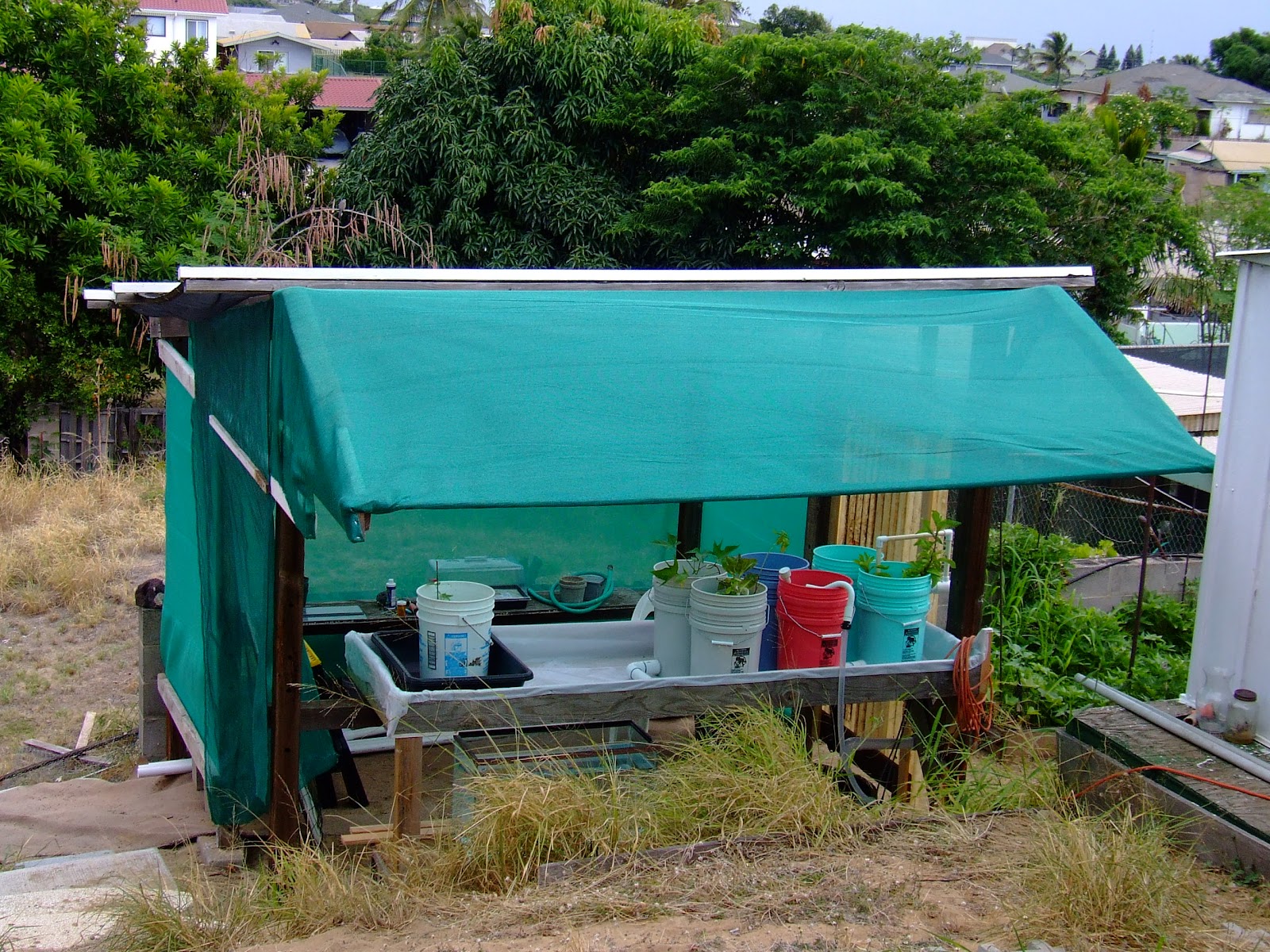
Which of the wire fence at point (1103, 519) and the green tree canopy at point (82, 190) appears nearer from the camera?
the wire fence at point (1103, 519)

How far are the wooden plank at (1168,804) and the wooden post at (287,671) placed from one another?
297 cm

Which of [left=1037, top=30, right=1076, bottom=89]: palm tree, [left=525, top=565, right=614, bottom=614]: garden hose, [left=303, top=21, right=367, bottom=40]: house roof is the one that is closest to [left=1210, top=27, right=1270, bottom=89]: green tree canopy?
[left=1037, top=30, right=1076, bottom=89]: palm tree

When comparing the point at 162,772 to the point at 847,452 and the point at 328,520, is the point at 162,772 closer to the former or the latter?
the point at 328,520

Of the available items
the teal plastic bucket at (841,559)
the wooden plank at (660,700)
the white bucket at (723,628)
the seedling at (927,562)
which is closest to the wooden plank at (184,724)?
the wooden plank at (660,700)

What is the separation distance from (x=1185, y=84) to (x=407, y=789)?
88.4 metres

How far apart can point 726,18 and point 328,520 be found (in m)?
24.2

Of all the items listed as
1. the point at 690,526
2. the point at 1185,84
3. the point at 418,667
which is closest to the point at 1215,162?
the point at 1185,84

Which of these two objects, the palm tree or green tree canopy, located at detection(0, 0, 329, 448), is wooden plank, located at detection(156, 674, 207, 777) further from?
the palm tree

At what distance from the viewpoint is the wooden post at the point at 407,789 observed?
13.1 ft

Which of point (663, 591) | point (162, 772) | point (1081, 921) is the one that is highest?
point (663, 591)

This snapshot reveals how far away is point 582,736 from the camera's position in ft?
17.2

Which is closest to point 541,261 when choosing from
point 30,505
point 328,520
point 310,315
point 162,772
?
point 30,505

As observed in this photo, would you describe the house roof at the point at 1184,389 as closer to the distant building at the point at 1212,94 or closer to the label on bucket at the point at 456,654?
the label on bucket at the point at 456,654

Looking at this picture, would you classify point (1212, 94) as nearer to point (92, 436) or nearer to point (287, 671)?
point (92, 436)
